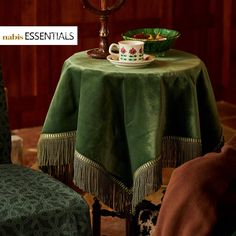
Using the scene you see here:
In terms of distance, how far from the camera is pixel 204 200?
4.22 ft

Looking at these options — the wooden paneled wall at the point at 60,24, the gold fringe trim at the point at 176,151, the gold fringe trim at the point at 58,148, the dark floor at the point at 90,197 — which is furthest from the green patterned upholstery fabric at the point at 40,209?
the wooden paneled wall at the point at 60,24

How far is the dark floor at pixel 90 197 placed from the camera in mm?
2945

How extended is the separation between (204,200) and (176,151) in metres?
1.20

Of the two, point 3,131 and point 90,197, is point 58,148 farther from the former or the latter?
point 90,197

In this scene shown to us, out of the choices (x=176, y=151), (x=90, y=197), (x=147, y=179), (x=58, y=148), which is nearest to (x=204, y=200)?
(x=147, y=179)

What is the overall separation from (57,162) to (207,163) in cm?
127

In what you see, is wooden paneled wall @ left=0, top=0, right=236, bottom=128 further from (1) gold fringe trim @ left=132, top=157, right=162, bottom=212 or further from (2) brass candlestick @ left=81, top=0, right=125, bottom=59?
(1) gold fringe trim @ left=132, top=157, right=162, bottom=212

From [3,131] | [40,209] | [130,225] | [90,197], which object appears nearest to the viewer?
[40,209]

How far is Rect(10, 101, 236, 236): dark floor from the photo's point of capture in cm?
295

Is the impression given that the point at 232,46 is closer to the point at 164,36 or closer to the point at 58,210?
the point at 164,36

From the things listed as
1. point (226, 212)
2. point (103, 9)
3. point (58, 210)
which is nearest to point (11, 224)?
point (58, 210)

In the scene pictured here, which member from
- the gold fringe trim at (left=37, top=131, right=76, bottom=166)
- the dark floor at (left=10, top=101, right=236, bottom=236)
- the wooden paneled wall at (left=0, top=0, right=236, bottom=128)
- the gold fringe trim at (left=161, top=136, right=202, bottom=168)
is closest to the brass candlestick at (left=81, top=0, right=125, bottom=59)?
the gold fringe trim at (left=37, top=131, right=76, bottom=166)

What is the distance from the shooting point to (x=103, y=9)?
2.67 metres

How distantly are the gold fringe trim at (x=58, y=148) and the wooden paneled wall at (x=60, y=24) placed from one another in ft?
5.62
